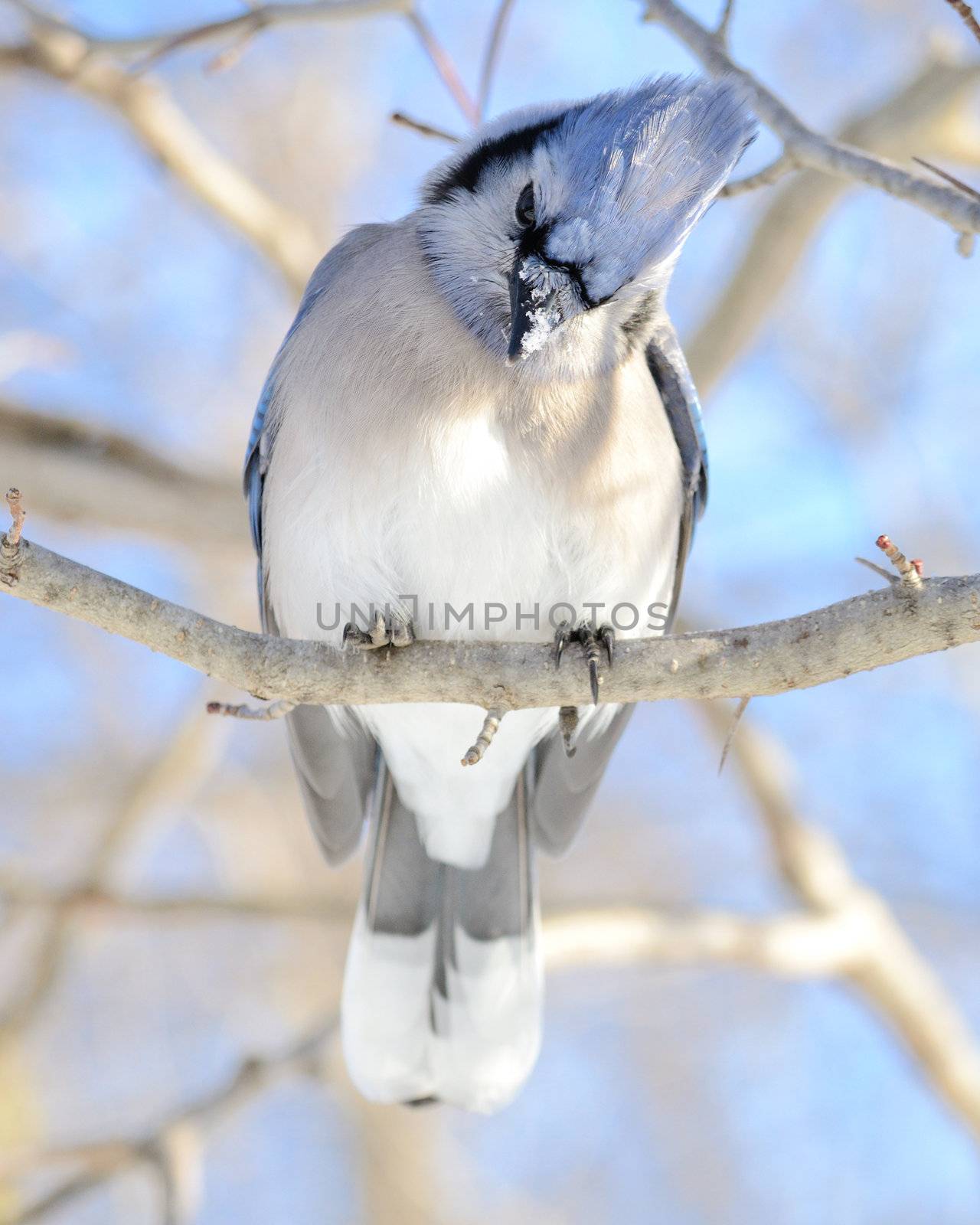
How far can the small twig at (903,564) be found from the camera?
1.75 meters

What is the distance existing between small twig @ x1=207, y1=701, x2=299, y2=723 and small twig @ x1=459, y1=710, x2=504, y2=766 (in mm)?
323

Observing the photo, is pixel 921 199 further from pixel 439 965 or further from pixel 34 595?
pixel 439 965

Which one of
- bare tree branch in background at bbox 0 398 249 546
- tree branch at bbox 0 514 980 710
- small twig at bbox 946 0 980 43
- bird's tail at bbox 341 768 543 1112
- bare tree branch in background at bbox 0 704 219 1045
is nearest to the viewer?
tree branch at bbox 0 514 980 710

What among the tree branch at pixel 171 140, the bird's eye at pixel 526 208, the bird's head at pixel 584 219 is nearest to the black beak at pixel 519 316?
the bird's head at pixel 584 219

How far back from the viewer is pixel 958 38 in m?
4.27

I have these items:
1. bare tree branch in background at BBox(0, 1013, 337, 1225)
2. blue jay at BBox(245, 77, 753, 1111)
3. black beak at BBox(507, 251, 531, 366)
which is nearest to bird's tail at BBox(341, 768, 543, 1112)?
blue jay at BBox(245, 77, 753, 1111)

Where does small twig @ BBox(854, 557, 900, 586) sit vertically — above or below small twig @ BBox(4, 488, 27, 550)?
below

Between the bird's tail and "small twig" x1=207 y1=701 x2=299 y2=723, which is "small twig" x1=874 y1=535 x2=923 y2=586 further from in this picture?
the bird's tail

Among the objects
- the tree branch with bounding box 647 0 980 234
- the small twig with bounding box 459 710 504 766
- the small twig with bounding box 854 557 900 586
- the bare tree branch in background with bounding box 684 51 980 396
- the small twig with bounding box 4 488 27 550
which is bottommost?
the small twig with bounding box 459 710 504 766

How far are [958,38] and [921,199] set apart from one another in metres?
2.75

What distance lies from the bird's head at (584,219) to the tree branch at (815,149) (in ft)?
0.15

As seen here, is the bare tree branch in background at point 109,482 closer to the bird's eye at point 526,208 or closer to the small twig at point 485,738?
the bird's eye at point 526,208

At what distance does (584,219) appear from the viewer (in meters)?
2.16

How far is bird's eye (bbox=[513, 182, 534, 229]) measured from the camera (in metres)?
2.31
